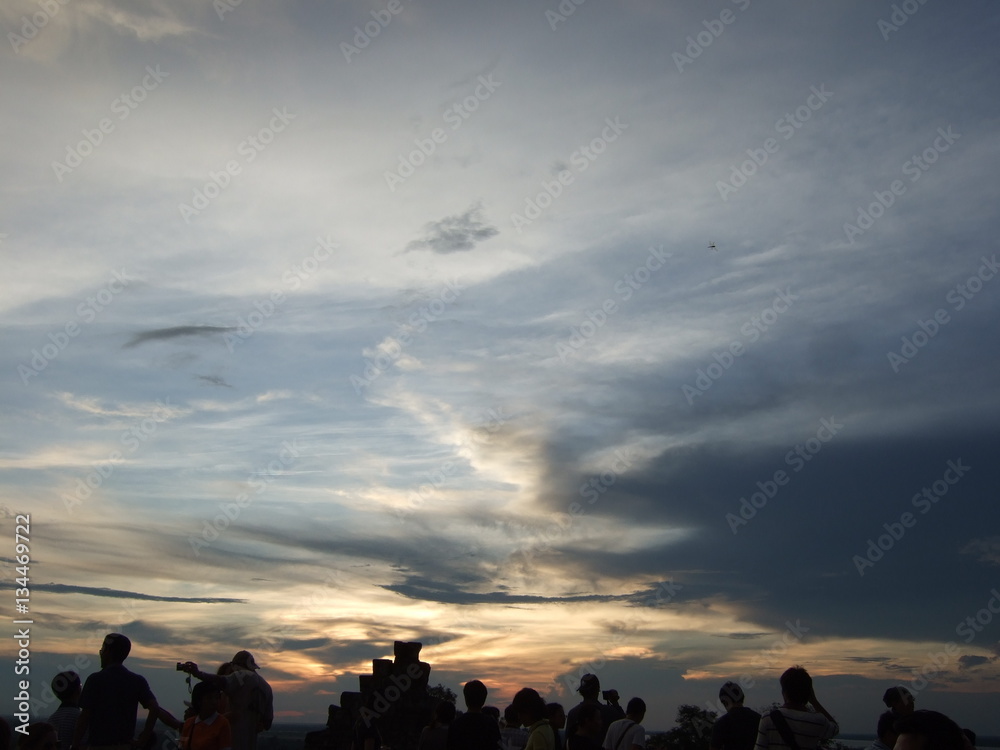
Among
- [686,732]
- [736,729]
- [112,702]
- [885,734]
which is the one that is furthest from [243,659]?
[686,732]

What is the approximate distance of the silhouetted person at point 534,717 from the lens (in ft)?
25.7

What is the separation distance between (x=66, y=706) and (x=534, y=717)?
18.9 feet

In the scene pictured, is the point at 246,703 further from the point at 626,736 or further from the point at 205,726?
the point at 626,736

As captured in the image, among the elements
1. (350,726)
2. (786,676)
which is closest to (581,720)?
(786,676)

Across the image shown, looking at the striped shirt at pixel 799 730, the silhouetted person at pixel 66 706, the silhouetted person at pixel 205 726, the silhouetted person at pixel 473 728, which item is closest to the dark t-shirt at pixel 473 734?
the silhouetted person at pixel 473 728

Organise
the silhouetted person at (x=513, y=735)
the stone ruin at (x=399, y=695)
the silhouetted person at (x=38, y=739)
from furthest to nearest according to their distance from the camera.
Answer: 1. the stone ruin at (x=399, y=695)
2. the silhouetted person at (x=513, y=735)
3. the silhouetted person at (x=38, y=739)

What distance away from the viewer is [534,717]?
7926mm

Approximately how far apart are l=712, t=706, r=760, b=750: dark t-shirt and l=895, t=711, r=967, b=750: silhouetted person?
4.73 m

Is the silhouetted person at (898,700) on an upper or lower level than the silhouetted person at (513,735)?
upper

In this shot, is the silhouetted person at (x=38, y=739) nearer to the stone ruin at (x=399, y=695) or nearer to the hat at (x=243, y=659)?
the hat at (x=243, y=659)

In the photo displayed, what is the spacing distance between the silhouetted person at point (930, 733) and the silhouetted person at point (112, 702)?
306 inches

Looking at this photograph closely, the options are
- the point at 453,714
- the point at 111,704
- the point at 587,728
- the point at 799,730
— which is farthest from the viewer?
the point at 453,714

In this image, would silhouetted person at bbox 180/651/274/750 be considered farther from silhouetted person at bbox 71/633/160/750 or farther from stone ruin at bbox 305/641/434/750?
stone ruin at bbox 305/641/434/750

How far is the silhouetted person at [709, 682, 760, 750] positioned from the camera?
8312mm
